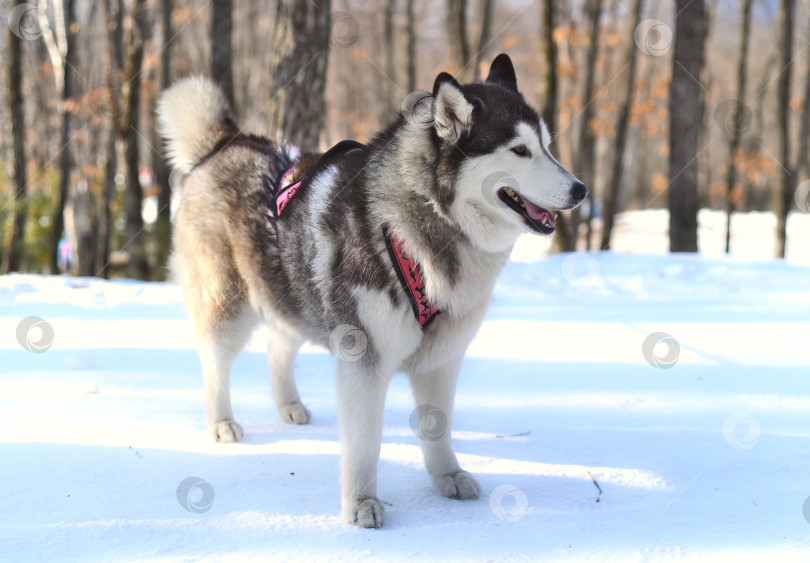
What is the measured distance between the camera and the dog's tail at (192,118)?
4.05 metres

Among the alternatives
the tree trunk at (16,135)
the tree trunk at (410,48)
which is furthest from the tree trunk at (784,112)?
the tree trunk at (16,135)

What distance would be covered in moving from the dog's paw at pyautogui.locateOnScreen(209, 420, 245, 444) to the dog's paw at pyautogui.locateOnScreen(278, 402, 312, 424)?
34cm

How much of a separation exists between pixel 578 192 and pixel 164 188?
51.1 feet

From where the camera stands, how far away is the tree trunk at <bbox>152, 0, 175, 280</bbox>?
1345 cm

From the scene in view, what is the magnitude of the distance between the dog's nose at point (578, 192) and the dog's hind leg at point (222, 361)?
5.99 feet

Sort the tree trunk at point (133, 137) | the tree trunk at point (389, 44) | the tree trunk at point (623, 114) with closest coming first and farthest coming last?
the tree trunk at point (133, 137) → the tree trunk at point (623, 114) → the tree trunk at point (389, 44)

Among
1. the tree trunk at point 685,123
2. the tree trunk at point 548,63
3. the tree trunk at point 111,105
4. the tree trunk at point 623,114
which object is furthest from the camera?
the tree trunk at point 623,114

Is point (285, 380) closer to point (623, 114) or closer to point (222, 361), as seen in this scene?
point (222, 361)

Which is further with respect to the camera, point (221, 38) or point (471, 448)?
point (221, 38)

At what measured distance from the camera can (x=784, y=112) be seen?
13.6 m

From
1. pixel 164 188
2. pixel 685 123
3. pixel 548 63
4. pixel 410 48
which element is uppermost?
pixel 410 48

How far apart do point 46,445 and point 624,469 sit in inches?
109

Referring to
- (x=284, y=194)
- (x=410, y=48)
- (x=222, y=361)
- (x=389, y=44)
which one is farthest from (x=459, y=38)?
(x=222, y=361)

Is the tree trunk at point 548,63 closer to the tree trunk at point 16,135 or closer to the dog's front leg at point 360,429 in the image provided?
the tree trunk at point 16,135
